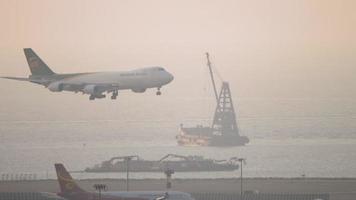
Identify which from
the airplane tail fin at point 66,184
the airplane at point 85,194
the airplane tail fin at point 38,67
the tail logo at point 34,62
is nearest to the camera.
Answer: the airplane at point 85,194

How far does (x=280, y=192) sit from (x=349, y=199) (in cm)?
1315

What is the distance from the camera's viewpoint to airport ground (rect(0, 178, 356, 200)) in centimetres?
17112

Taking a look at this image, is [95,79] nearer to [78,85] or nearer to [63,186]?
[78,85]

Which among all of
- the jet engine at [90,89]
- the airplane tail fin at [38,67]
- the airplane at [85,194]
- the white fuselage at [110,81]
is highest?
the airplane tail fin at [38,67]

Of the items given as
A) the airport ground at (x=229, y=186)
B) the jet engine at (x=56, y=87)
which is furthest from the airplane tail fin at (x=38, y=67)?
the airport ground at (x=229, y=186)

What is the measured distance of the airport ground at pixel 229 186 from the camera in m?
171

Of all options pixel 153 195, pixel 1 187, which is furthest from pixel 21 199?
pixel 1 187

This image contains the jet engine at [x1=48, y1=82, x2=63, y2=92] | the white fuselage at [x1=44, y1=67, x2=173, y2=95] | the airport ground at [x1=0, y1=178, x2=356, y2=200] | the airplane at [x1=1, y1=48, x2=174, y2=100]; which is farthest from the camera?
the airport ground at [x1=0, y1=178, x2=356, y2=200]

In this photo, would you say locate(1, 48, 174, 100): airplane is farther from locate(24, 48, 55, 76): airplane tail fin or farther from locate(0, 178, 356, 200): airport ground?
locate(0, 178, 356, 200): airport ground

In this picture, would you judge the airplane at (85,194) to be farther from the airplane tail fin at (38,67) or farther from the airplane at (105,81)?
the airplane tail fin at (38,67)

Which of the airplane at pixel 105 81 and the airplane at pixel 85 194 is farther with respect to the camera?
the airplane at pixel 105 81

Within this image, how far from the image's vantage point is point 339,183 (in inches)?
7347

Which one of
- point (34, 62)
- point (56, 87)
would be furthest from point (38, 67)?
point (56, 87)

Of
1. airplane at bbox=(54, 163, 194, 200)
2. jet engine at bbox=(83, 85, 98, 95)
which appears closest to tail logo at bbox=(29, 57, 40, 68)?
jet engine at bbox=(83, 85, 98, 95)
